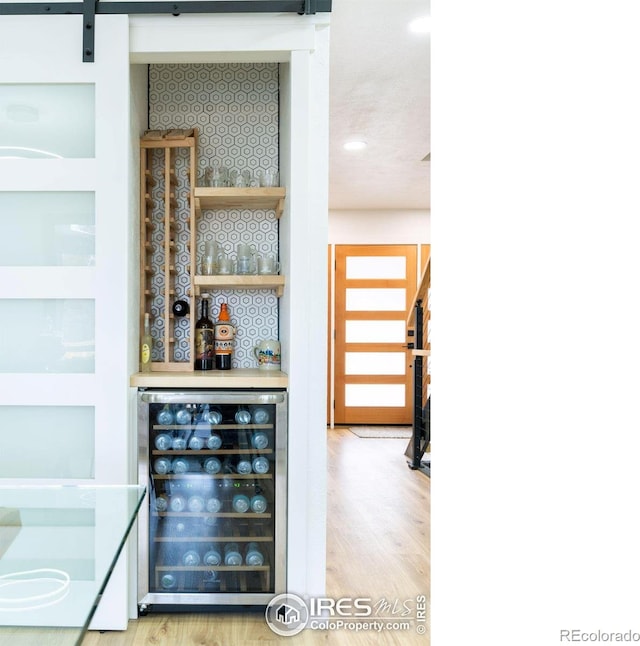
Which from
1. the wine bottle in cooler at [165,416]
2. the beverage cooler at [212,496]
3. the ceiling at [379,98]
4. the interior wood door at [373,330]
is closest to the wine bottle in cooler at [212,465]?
the beverage cooler at [212,496]

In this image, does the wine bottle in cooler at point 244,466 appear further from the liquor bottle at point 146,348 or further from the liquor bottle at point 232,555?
the liquor bottle at point 146,348

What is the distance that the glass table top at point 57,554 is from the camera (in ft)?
2.21

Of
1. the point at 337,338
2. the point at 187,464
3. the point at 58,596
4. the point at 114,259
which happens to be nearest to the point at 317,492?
the point at 187,464

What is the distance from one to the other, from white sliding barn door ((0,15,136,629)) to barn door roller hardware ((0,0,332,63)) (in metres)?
0.03

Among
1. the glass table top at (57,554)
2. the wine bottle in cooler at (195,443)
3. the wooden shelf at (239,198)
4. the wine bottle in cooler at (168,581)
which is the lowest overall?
the wine bottle in cooler at (168,581)

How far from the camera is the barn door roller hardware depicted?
6.43 ft

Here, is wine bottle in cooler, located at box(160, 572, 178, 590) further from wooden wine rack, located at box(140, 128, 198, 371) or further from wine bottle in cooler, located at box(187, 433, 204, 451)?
wooden wine rack, located at box(140, 128, 198, 371)

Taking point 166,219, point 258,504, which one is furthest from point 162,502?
point 166,219

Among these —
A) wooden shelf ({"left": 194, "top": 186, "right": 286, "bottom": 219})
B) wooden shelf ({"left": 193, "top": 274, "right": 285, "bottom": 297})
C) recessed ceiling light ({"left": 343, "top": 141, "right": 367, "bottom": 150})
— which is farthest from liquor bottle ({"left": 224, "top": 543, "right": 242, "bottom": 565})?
recessed ceiling light ({"left": 343, "top": 141, "right": 367, "bottom": 150})

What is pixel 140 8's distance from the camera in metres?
1.97

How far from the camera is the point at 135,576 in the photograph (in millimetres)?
2049

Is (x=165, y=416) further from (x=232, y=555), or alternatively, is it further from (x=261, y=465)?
(x=232, y=555)

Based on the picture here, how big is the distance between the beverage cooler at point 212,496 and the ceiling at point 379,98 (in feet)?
5.78
